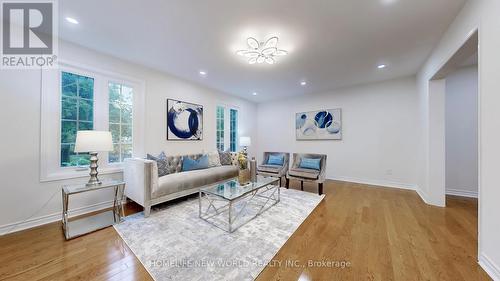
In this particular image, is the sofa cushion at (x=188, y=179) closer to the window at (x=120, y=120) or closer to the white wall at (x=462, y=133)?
the window at (x=120, y=120)

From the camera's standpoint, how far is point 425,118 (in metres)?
3.18

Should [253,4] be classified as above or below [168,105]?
above

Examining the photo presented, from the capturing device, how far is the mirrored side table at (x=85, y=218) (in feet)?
6.97

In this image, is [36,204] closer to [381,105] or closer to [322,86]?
[322,86]

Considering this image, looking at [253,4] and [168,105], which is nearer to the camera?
A: [253,4]

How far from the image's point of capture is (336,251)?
5.90 ft

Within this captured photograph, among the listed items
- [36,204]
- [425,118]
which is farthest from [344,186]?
[36,204]

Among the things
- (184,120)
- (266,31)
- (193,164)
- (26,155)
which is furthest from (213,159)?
(266,31)

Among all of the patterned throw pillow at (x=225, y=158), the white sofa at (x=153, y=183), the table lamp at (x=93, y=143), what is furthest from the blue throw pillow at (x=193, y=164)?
the table lamp at (x=93, y=143)

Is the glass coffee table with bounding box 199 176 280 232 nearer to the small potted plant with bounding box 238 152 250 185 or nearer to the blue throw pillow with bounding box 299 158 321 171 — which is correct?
the small potted plant with bounding box 238 152 250 185

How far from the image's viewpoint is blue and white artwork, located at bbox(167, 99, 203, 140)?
385 centimetres

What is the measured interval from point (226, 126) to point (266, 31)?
3365 mm

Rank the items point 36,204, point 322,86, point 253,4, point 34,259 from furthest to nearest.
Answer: point 322,86 < point 36,204 < point 253,4 < point 34,259

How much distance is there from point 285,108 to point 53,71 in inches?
203
